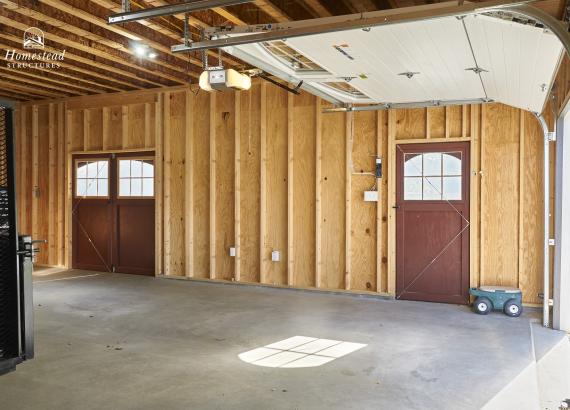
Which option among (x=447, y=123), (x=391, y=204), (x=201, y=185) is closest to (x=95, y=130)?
(x=201, y=185)

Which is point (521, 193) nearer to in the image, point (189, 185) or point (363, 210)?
point (363, 210)

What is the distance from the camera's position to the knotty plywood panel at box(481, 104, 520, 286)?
20.0ft

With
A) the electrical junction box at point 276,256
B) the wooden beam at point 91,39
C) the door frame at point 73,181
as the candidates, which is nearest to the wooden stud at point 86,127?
the door frame at point 73,181

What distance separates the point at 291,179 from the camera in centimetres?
727

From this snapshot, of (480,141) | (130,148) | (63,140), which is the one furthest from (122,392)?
(63,140)

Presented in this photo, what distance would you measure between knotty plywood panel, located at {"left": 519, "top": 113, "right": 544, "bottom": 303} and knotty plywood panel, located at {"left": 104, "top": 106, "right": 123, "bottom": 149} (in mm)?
6298

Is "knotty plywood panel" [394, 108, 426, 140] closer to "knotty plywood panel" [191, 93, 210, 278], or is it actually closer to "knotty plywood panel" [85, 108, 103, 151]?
"knotty plywood panel" [191, 93, 210, 278]

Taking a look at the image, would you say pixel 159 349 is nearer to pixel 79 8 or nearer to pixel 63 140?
pixel 79 8

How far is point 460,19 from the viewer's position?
3.02m

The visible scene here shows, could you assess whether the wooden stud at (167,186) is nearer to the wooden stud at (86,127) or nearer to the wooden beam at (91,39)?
the wooden beam at (91,39)

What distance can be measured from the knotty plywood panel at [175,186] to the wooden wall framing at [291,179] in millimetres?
16

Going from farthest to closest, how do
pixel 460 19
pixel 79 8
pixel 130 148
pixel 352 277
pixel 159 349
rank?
1. pixel 130 148
2. pixel 352 277
3. pixel 79 8
4. pixel 159 349
5. pixel 460 19

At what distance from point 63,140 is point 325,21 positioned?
7.28 meters
